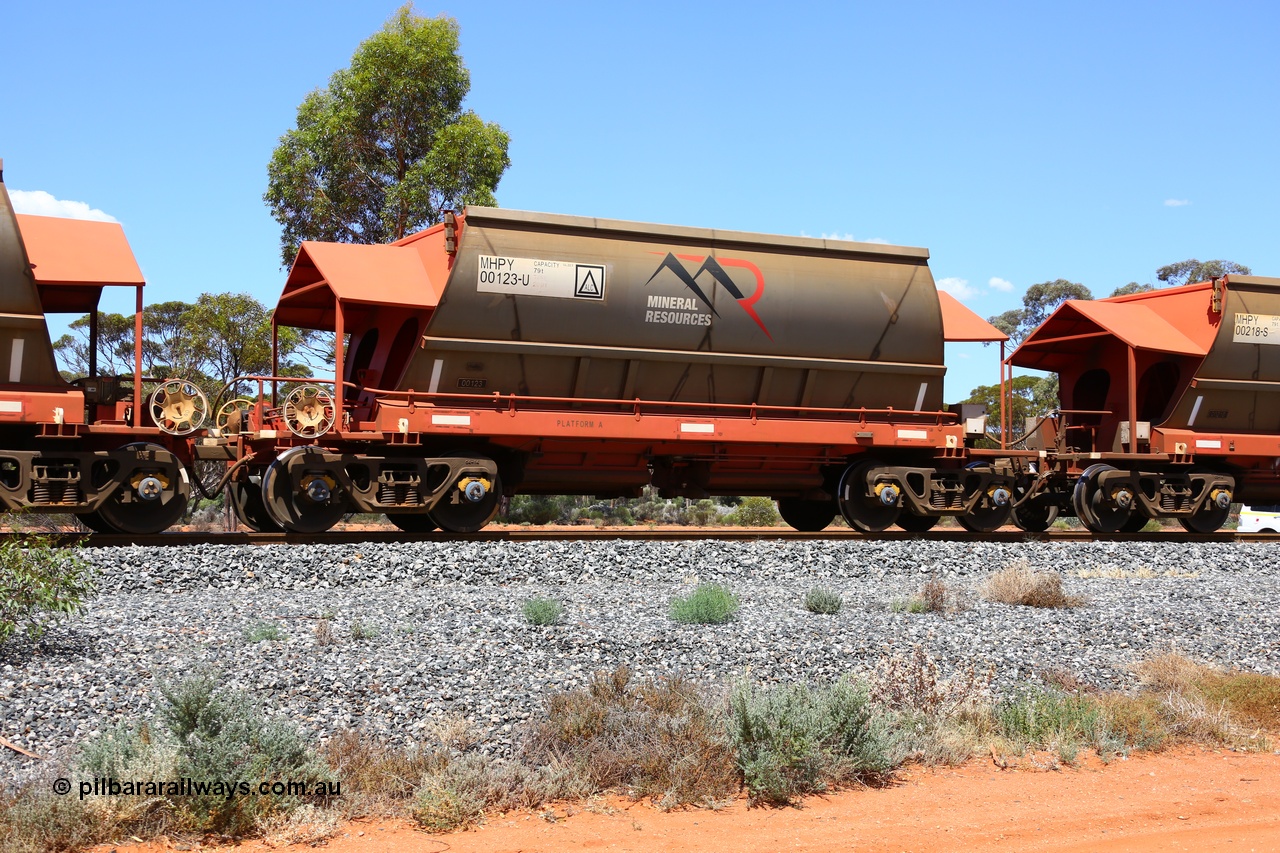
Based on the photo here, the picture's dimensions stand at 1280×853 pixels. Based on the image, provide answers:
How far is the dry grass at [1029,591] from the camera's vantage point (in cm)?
1011

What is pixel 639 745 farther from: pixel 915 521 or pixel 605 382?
pixel 915 521

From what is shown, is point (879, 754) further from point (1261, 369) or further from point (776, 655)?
point (1261, 369)

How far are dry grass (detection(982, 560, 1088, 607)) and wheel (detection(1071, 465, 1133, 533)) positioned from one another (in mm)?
7029

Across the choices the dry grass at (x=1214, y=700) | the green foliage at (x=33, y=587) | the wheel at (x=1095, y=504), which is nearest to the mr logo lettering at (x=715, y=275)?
the wheel at (x=1095, y=504)

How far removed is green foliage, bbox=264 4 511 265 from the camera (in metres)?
27.8

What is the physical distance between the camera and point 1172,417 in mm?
17312

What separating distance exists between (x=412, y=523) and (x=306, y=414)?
7.41ft

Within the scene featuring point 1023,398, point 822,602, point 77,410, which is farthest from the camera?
point 1023,398

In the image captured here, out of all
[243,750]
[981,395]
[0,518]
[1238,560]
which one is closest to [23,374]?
[0,518]

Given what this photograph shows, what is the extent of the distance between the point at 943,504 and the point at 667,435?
170 inches

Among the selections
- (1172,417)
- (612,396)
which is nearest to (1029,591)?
(612,396)

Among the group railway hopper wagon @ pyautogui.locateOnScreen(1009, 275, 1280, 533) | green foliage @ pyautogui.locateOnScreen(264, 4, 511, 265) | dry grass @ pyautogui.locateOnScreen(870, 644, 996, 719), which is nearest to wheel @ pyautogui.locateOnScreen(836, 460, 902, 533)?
railway hopper wagon @ pyautogui.locateOnScreen(1009, 275, 1280, 533)

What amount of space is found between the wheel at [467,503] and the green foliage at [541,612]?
4993 mm

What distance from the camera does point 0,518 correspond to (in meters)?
13.2
